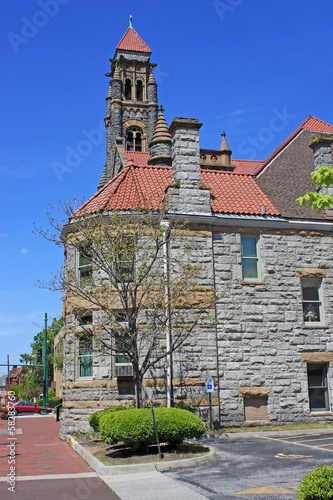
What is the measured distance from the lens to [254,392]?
53.0 ft

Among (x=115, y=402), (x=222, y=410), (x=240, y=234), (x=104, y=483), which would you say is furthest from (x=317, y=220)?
(x=104, y=483)

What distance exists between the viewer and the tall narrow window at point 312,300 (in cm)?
1748

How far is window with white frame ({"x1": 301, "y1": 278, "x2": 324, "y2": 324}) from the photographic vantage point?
17484mm

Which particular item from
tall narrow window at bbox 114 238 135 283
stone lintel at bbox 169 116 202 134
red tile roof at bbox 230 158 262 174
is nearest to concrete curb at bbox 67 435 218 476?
tall narrow window at bbox 114 238 135 283

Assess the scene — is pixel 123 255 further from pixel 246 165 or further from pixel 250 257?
pixel 246 165

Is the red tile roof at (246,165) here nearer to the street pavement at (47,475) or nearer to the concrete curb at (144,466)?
the street pavement at (47,475)

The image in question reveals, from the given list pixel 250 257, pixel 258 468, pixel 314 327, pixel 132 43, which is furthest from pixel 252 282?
pixel 132 43

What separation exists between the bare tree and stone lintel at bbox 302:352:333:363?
3.68 meters

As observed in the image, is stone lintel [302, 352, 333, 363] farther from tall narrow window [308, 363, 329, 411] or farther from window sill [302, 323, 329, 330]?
window sill [302, 323, 329, 330]

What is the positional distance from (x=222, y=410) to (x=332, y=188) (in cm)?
895

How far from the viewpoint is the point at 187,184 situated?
56.2 ft

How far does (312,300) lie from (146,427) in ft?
29.6

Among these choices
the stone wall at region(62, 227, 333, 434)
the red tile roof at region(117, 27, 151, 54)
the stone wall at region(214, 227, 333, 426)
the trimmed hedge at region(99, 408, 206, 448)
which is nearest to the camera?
the trimmed hedge at region(99, 408, 206, 448)

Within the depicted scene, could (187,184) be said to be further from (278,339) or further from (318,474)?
(318,474)
